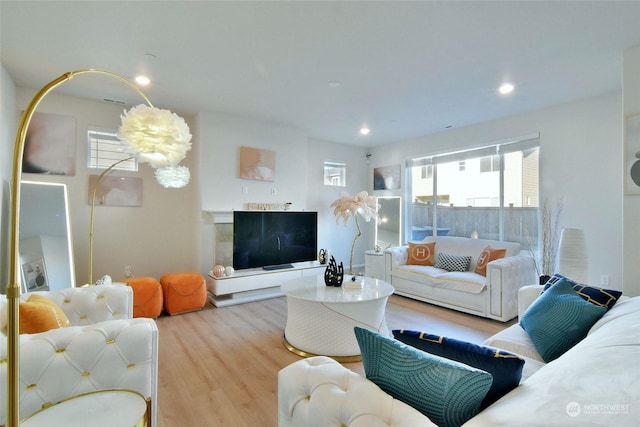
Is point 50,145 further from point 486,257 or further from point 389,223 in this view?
point 486,257

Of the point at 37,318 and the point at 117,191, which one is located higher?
the point at 117,191

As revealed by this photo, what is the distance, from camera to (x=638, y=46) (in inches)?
95.8

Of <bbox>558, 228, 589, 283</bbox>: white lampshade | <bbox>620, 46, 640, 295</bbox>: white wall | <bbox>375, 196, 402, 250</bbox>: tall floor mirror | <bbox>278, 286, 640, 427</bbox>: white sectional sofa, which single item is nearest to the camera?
<bbox>278, 286, 640, 427</bbox>: white sectional sofa

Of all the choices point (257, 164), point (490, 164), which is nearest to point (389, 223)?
point (490, 164)

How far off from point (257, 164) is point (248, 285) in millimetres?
1854

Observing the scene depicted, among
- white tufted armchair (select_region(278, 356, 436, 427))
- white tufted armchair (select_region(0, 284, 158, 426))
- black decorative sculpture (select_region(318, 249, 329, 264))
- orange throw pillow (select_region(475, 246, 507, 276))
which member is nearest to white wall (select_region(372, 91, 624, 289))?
orange throw pillow (select_region(475, 246, 507, 276))

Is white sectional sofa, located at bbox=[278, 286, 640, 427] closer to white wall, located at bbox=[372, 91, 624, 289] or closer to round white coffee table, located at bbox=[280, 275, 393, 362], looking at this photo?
round white coffee table, located at bbox=[280, 275, 393, 362]

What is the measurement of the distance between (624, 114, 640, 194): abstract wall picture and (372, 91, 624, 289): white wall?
110 cm

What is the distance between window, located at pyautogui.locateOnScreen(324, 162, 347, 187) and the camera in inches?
235

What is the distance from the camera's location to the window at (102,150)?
12.4 ft

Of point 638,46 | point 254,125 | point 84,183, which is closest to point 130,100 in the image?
point 84,183

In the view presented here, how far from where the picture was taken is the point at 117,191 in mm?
3889

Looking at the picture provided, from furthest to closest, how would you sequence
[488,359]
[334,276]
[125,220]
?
[125,220]
[334,276]
[488,359]

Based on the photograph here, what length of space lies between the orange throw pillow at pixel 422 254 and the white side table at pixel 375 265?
1.44ft
